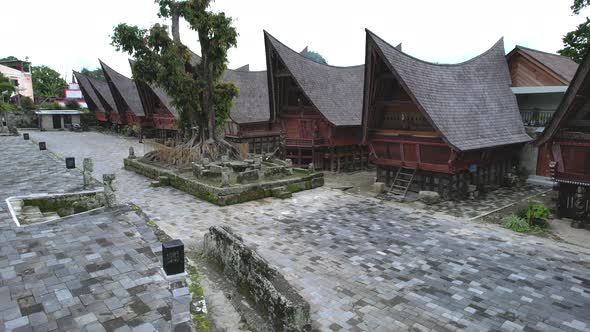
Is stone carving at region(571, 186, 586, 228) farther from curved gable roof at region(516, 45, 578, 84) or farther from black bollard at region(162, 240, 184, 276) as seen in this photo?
black bollard at region(162, 240, 184, 276)

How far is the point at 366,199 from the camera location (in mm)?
16688

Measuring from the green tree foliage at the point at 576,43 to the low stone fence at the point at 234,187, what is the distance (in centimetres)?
1867

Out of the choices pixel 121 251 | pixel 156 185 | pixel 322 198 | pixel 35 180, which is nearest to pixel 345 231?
pixel 322 198

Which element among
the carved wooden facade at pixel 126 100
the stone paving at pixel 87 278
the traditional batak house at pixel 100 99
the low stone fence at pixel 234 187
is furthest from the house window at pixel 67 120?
the stone paving at pixel 87 278

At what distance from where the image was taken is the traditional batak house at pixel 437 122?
15828 millimetres

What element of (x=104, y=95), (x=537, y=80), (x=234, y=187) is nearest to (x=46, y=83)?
(x=104, y=95)

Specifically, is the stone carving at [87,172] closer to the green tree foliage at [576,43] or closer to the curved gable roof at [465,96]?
the curved gable roof at [465,96]

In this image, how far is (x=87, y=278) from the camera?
6793 mm

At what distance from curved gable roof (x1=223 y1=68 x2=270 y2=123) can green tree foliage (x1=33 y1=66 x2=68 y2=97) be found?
172 ft

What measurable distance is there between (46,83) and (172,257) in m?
78.8

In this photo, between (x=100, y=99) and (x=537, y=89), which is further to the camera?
(x=100, y=99)

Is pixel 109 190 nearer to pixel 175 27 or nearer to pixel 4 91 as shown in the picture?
pixel 175 27

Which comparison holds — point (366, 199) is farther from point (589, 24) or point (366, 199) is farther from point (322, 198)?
point (589, 24)

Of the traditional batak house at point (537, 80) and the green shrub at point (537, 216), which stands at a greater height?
the traditional batak house at point (537, 80)
